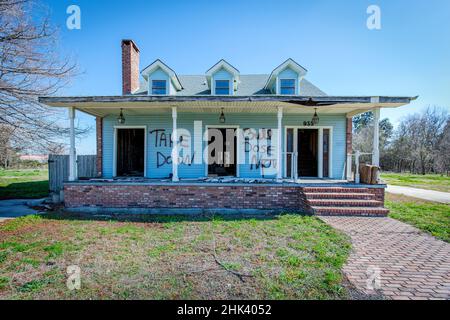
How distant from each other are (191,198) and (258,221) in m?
2.22

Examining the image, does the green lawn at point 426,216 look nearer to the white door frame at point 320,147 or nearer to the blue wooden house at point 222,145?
the blue wooden house at point 222,145

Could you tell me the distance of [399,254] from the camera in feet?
12.2

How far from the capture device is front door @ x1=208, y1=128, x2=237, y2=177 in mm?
8992

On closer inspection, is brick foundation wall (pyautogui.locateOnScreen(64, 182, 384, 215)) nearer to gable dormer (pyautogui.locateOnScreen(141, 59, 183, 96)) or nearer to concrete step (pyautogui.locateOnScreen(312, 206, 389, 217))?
concrete step (pyautogui.locateOnScreen(312, 206, 389, 217))

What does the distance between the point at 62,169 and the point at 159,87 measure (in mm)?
5435

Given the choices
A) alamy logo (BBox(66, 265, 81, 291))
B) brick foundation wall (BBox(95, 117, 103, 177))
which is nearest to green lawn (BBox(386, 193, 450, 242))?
alamy logo (BBox(66, 265, 81, 291))

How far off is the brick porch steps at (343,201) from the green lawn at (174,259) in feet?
2.68

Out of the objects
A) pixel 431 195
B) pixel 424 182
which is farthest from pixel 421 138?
pixel 431 195

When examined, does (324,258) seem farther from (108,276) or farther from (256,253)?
(108,276)

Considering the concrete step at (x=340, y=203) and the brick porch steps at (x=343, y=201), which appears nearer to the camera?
the brick porch steps at (x=343, y=201)

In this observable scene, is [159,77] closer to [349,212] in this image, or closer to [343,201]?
[343,201]

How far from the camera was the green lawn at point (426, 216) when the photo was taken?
4979mm

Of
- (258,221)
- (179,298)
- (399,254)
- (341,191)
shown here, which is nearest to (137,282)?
(179,298)

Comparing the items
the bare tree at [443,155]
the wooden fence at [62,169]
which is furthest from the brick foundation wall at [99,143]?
the bare tree at [443,155]
